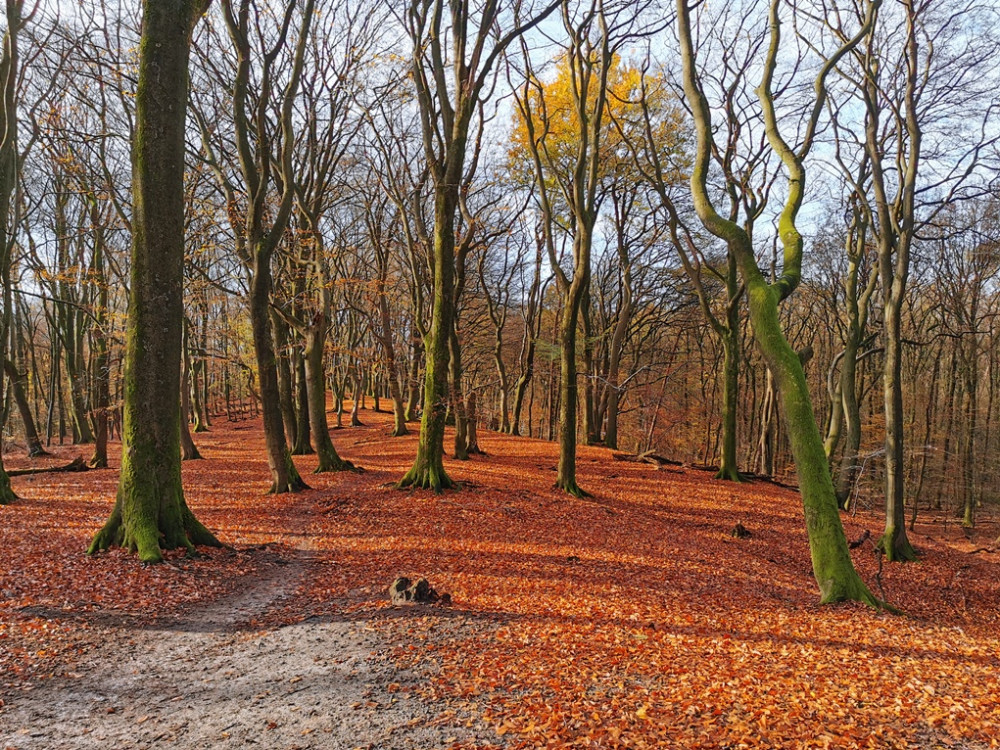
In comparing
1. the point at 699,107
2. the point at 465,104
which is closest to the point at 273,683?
the point at 699,107

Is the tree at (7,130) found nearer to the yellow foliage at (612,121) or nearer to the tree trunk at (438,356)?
the tree trunk at (438,356)

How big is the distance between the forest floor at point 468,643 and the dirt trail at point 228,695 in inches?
0.8

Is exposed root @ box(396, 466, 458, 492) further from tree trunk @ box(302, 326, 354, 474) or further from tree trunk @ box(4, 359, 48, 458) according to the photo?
tree trunk @ box(4, 359, 48, 458)

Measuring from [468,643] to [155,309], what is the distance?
18.1 ft

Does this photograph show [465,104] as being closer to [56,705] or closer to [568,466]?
[568,466]

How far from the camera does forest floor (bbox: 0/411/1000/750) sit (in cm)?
384

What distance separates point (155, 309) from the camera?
7211mm

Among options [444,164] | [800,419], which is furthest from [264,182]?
[800,419]

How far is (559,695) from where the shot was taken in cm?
425

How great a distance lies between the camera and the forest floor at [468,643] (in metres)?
3.84

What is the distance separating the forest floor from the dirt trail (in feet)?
0.07

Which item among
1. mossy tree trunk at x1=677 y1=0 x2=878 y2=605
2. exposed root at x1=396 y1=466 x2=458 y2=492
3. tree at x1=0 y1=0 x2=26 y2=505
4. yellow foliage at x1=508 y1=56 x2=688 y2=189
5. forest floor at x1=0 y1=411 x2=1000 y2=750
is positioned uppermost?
yellow foliage at x1=508 y1=56 x2=688 y2=189

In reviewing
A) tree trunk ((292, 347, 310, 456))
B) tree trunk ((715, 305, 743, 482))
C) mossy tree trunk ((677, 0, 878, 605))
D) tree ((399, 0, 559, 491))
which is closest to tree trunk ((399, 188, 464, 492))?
tree ((399, 0, 559, 491))

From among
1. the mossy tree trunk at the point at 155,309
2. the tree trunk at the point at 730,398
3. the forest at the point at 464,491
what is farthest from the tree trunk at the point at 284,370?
the tree trunk at the point at 730,398
